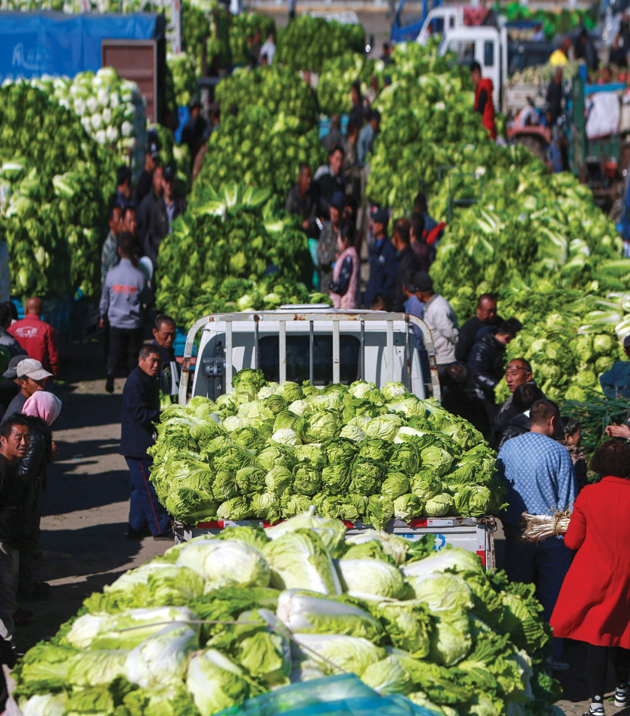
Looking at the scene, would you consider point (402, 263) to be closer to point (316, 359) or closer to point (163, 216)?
point (163, 216)

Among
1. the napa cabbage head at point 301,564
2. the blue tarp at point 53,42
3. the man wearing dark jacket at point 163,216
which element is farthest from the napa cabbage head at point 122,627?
the blue tarp at point 53,42

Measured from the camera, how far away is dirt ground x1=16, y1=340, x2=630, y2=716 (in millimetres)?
6695

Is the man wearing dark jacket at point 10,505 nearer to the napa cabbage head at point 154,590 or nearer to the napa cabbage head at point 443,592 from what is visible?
the napa cabbage head at point 154,590

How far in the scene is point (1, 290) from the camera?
11.2 meters

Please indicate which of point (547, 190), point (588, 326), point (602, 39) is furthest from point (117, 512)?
point (602, 39)

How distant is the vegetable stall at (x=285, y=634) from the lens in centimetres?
317

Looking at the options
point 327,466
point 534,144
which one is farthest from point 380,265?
point 534,144

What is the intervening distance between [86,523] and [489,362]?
4066mm

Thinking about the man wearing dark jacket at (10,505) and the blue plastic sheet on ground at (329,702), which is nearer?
the blue plastic sheet on ground at (329,702)

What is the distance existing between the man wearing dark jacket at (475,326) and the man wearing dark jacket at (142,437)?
125 inches

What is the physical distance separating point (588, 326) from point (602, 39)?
34262 mm

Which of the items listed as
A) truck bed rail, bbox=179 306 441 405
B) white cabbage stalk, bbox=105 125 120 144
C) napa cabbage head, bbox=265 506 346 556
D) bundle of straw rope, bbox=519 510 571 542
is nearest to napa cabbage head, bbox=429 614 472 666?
napa cabbage head, bbox=265 506 346 556

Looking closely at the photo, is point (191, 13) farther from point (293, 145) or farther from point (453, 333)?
point (453, 333)

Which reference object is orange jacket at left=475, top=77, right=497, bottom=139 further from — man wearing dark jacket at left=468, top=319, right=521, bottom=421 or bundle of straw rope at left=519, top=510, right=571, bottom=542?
bundle of straw rope at left=519, top=510, right=571, bottom=542
